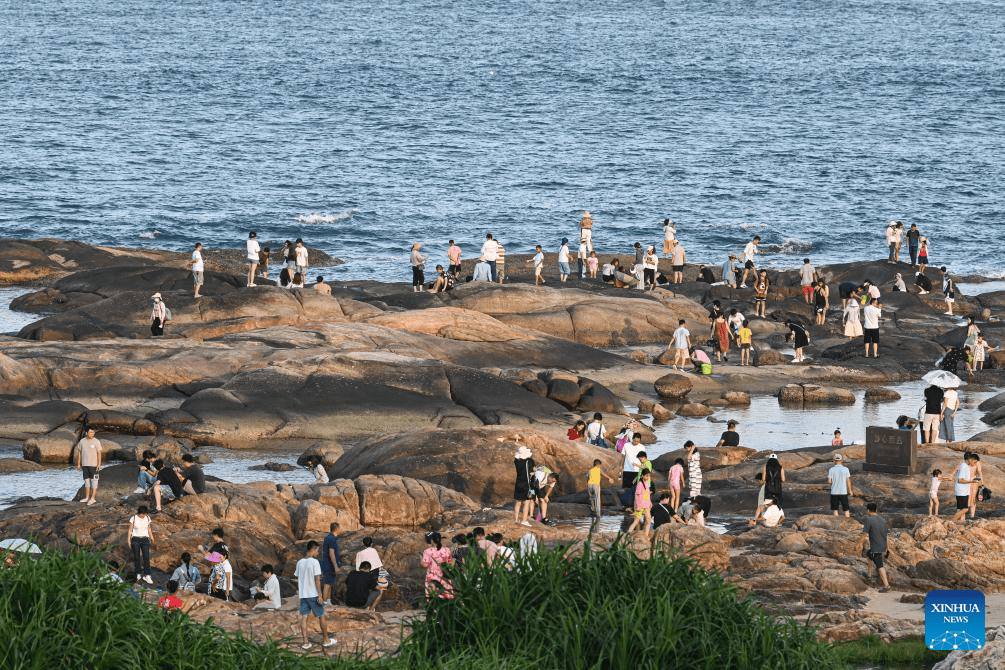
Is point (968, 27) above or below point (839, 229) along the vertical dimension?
above

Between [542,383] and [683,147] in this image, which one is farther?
[683,147]

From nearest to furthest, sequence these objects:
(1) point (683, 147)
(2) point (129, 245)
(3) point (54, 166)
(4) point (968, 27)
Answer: (2) point (129, 245), (3) point (54, 166), (1) point (683, 147), (4) point (968, 27)

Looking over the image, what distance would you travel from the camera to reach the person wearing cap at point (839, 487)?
96.8ft

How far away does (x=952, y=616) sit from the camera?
15.5m

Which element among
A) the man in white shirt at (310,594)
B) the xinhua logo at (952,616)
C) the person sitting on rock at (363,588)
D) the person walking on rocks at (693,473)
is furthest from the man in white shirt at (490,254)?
the xinhua logo at (952,616)

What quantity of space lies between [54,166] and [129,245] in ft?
71.9

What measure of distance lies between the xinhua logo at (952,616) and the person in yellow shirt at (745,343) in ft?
100

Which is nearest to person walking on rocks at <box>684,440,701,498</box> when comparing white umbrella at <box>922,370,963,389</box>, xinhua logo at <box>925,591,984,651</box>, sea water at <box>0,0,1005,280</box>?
white umbrella at <box>922,370,963,389</box>

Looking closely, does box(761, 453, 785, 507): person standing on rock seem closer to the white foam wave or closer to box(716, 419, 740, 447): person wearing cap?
box(716, 419, 740, 447): person wearing cap

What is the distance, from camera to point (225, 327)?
4497 centimetres

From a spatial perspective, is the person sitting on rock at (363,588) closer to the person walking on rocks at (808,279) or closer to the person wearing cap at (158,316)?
the person wearing cap at (158,316)

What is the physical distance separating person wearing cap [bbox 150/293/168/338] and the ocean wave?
39.4m

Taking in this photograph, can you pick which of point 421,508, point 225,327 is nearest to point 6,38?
point 225,327

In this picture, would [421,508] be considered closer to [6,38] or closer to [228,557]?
[228,557]
